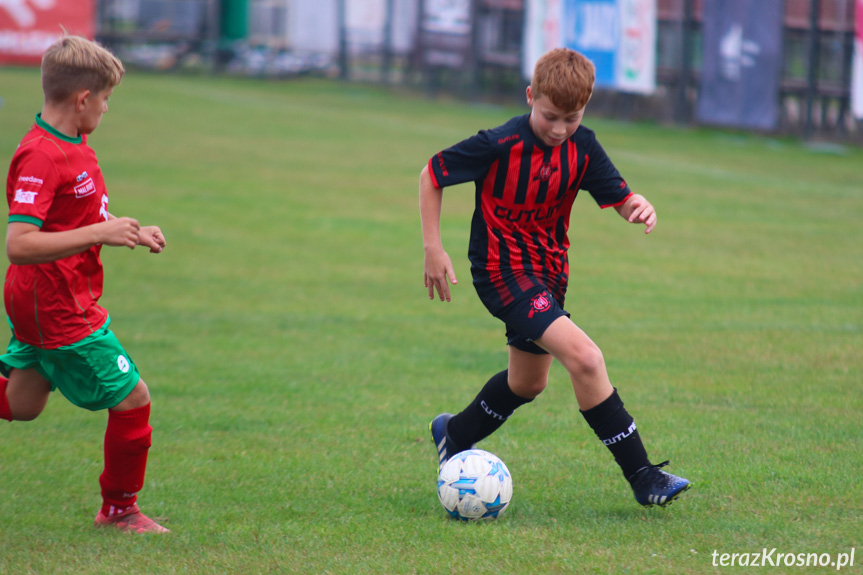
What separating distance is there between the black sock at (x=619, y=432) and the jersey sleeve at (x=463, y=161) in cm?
102

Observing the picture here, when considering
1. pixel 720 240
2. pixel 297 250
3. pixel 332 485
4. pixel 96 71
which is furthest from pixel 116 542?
pixel 720 240

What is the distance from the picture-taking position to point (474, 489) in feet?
12.1

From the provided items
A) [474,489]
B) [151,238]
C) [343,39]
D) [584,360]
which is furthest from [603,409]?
[343,39]

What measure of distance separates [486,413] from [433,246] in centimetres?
86

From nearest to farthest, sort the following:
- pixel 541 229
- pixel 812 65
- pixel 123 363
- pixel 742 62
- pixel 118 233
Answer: pixel 118 233, pixel 123 363, pixel 541 229, pixel 812 65, pixel 742 62

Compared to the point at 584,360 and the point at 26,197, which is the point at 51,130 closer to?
the point at 26,197

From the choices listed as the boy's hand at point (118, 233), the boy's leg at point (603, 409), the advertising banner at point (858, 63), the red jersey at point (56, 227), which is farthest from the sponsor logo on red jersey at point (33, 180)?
the advertising banner at point (858, 63)

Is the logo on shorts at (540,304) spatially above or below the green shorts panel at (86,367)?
above

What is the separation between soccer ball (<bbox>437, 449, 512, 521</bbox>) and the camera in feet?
12.1

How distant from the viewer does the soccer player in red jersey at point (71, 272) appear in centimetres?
323

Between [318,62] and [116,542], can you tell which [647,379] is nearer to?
[116,542]

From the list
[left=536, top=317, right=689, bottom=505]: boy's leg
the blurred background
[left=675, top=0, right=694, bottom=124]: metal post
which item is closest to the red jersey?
[left=536, top=317, right=689, bottom=505]: boy's leg

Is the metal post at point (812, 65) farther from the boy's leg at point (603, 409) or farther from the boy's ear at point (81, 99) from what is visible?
the boy's ear at point (81, 99)

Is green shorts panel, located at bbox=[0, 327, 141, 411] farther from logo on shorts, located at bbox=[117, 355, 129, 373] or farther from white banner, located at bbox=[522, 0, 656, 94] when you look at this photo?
white banner, located at bbox=[522, 0, 656, 94]
